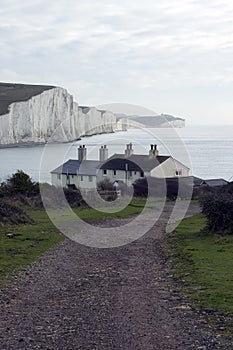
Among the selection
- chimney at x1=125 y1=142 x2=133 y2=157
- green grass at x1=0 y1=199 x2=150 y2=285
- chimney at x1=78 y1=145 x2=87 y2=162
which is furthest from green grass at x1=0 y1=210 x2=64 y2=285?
chimney at x1=78 y1=145 x2=87 y2=162

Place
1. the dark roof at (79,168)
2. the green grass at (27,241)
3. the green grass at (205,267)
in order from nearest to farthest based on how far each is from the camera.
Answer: the green grass at (205,267) → the green grass at (27,241) → the dark roof at (79,168)

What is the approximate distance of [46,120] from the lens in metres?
135

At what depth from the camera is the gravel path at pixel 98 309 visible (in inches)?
305

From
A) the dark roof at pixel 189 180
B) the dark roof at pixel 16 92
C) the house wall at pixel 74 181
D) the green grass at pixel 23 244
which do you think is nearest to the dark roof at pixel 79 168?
the house wall at pixel 74 181

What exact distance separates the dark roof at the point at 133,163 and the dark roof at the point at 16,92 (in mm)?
77253

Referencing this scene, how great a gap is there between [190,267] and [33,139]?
396ft

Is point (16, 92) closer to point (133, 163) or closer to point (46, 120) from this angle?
point (46, 120)

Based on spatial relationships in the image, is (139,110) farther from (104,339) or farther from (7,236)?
(104,339)

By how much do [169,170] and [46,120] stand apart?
283 ft

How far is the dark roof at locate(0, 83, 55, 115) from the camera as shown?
129250 millimetres

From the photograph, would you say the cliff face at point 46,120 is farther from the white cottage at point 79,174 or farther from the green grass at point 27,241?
the green grass at point 27,241

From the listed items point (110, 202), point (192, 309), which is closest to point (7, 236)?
point (192, 309)

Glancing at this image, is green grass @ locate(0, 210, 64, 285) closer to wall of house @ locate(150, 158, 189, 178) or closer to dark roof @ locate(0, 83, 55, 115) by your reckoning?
wall of house @ locate(150, 158, 189, 178)

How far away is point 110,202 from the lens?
3659 cm
